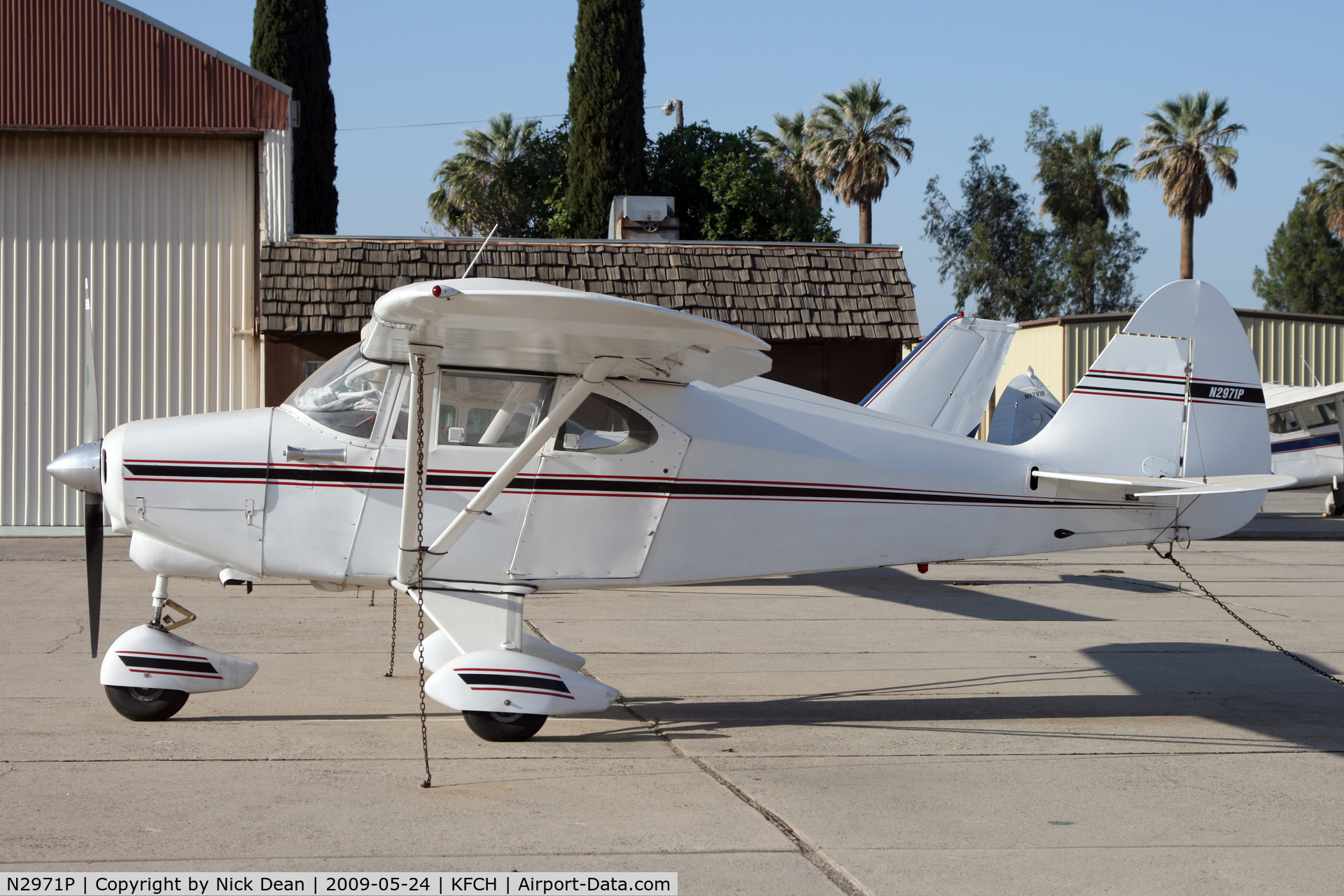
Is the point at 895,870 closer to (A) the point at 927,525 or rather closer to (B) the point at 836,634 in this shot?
(A) the point at 927,525

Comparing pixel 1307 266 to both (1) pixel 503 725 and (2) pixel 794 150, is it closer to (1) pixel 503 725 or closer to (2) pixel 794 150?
(2) pixel 794 150

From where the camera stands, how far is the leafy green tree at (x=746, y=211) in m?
29.1

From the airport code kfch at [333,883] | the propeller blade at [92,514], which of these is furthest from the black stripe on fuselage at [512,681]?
the propeller blade at [92,514]

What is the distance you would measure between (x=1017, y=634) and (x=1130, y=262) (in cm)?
4291

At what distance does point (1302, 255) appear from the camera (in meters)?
63.7

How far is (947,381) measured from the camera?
1148cm

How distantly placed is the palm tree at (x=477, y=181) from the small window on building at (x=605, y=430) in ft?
128

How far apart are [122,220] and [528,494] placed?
1225cm

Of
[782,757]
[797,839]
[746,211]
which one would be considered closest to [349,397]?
[782,757]

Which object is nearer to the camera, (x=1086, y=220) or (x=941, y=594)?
(x=941, y=594)

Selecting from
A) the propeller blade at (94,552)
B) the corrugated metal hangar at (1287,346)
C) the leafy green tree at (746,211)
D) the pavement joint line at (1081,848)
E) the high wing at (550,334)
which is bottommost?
the pavement joint line at (1081,848)

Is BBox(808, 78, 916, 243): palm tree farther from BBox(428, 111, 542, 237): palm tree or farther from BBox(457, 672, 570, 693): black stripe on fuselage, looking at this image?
BBox(457, 672, 570, 693): black stripe on fuselage

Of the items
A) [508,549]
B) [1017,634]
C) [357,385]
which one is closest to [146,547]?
[357,385]

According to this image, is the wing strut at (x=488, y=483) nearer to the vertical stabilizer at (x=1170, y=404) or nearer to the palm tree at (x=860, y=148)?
the vertical stabilizer at (x=1170, y=404)
